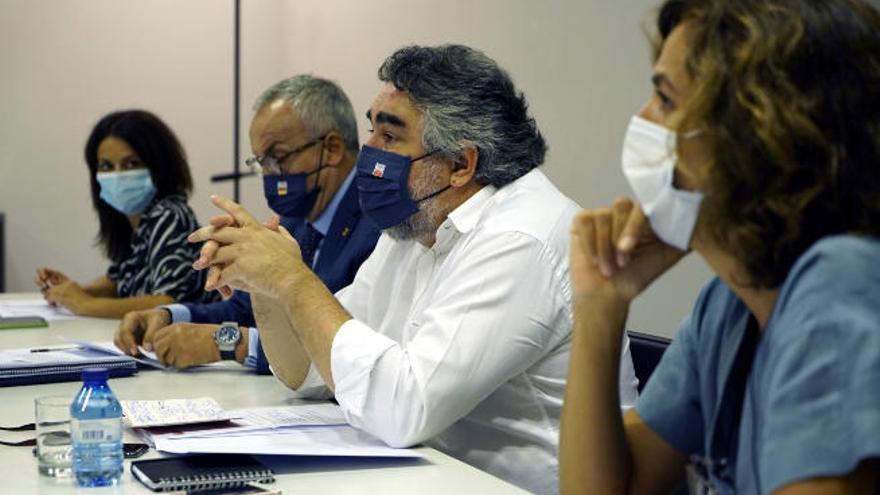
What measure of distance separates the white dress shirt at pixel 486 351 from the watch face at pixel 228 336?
55cm

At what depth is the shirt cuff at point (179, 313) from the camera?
2855mm

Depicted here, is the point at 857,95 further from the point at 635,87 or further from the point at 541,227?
the point at 635,87

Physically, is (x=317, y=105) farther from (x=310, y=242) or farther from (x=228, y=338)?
(x=228, y=338)

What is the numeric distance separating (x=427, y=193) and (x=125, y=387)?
0.74 m

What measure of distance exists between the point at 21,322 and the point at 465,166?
5.51 ft

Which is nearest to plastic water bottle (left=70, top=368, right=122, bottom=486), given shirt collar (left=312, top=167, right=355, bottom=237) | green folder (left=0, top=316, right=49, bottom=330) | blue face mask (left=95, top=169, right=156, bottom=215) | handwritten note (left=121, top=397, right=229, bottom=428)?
handwritten note (left=121, top=397, right=229, bottom=428)

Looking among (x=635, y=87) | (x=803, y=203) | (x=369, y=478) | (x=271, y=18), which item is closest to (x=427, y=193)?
(x=369, y=478)

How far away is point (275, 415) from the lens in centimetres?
196

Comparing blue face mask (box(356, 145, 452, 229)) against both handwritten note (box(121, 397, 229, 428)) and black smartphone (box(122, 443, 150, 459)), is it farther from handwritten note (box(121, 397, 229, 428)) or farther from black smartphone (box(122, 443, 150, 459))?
black smartphone (box(122, 443, 150, 459))

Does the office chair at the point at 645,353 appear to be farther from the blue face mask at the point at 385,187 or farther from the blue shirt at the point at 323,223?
the blue shirt at the point at 323,223

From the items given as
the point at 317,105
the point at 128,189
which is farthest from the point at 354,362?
the point at 128,189

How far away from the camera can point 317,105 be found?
9.84 ft

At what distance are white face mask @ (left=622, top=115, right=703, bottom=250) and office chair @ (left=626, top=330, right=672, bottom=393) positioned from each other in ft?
2.35

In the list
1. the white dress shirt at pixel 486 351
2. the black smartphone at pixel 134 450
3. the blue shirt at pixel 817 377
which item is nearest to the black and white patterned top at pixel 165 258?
the white dress shirt at pixel 486 351
